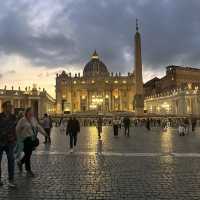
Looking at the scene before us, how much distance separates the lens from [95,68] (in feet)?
440

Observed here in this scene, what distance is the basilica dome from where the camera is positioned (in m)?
132

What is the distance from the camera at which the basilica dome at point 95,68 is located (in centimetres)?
13188

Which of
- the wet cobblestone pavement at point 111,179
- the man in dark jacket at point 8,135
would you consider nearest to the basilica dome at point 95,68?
the wet cobblestone pavement at point 111,179

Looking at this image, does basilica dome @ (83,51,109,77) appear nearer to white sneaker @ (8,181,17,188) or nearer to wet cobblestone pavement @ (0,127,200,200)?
wet cobblestone pavement @ (0,127,200,200)

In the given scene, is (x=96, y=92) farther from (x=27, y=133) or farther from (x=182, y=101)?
(x=27, y=133)

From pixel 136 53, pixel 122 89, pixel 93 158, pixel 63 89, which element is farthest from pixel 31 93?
pixel 93 158

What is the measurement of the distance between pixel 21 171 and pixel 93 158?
325cm

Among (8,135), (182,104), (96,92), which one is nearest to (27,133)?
(8,135)

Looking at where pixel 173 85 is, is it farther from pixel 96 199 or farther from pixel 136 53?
Result: pixel 96 199

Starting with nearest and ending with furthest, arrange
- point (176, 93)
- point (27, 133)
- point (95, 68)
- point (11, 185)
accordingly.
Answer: point (11, 185) → point (27, 133) → point (176, 93) → point (95, 68)

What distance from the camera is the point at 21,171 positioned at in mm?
10016

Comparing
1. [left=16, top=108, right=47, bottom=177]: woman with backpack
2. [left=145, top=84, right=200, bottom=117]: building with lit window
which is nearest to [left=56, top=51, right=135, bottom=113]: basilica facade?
[left=145, top=84, right=200, bottom=117]: building with lit window

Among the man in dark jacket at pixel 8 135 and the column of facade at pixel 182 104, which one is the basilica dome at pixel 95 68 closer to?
the column of facade at pixel 182 104

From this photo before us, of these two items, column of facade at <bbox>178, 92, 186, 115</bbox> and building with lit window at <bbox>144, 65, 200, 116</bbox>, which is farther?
column of facade at <bbox>178, 92, 186, 115</bbox>
